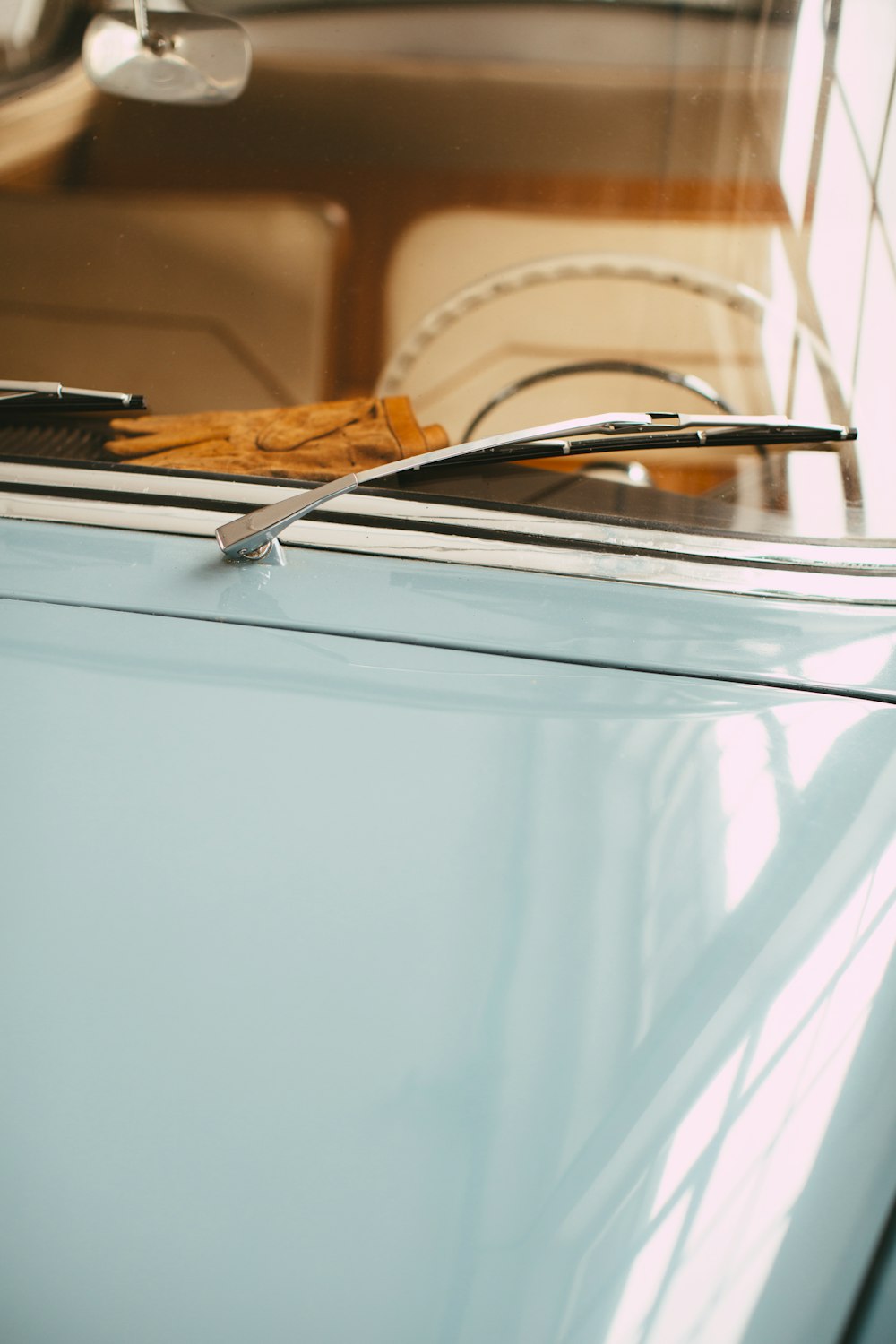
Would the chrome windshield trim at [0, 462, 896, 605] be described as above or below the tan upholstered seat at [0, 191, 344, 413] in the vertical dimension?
below

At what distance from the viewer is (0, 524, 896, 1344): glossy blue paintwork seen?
0.73m

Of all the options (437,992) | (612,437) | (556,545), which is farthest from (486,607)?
(437,992)

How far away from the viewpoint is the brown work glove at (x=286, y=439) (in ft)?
3.82

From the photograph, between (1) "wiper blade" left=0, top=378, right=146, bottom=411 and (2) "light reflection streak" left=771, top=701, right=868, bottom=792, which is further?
(1) "wiper blade" left=0, top=378, right=146, bottom=411

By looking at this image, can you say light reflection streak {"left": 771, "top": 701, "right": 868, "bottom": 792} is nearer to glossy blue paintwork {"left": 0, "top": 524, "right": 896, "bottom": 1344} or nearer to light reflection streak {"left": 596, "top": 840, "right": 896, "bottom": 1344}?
glossy blue paintwork {"left": 0, "top": 524, "right": 896, "bottom": 1344}

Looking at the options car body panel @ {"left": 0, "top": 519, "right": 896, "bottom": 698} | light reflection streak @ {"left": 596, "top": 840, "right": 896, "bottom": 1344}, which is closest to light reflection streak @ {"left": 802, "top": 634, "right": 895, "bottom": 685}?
car body panel @ {"left": 0, "top": 519, "right": 896, "bottom": 698}

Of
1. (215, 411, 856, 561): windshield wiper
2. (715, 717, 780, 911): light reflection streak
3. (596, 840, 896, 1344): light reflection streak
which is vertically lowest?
(596, 840, 896, 1344): light reflection streak

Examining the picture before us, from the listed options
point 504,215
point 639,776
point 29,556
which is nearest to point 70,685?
point 29,556

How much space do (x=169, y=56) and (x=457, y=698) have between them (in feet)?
3.20

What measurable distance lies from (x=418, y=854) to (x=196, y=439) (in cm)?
61

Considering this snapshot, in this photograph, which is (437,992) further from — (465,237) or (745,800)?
(465,237)

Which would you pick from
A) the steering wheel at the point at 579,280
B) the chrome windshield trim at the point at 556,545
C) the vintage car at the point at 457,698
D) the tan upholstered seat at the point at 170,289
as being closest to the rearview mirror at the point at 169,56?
the vintage car at the point at 457,698

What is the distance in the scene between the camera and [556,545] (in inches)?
41.1

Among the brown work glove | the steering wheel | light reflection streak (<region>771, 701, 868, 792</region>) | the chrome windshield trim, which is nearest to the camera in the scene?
light reflection streak (<region>771, 701, 868, 792</region>)
